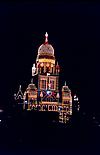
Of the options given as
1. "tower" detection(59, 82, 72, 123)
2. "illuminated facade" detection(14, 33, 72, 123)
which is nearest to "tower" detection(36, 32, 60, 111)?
"illuminated facade" detection(14, 33, 72, 123)

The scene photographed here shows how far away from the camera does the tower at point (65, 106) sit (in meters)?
5.21

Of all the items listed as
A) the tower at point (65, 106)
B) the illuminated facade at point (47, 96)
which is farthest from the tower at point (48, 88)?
the tower at point (65, 106)

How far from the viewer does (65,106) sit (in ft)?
18.4

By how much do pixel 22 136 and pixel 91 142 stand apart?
784mm

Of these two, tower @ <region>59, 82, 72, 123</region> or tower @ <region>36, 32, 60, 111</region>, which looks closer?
tower @ <region>59, 82, 72, 123</region>

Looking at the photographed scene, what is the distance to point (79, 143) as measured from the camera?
4914 millimetres

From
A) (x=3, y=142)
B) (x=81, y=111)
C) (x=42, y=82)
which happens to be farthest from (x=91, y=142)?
(x=42, y=82)

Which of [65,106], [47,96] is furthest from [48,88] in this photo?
[65,106]

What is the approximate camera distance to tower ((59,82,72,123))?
5.21 m

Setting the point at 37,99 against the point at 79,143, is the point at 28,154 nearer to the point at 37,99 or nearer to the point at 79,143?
the point at 79,143

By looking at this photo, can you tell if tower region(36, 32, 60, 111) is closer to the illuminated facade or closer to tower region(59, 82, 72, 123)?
the illuminated facade

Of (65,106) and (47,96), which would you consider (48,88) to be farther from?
(65,106)

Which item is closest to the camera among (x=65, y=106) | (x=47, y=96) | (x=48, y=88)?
(x=65, y=106)

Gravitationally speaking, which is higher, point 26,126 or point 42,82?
point 42,82
